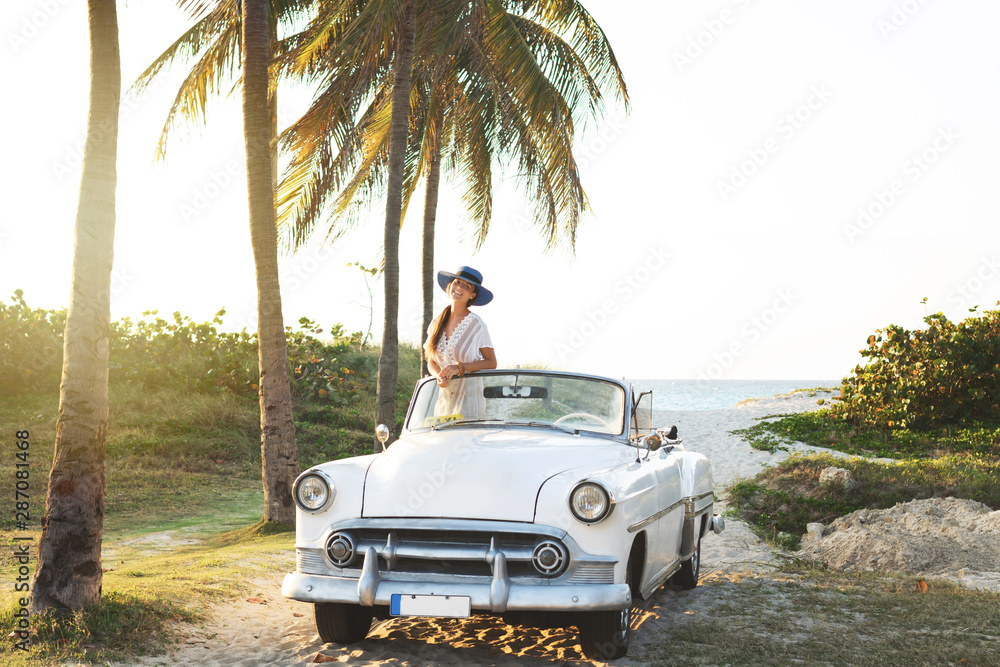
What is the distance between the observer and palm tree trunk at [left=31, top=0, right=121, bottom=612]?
530 cm

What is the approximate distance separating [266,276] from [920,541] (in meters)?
7.81

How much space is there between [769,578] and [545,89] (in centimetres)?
825

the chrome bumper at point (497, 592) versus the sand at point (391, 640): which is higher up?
the chrome bumper at point (497, 592)

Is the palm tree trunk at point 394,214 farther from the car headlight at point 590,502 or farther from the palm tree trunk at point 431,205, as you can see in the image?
the car headlight at point 590,502

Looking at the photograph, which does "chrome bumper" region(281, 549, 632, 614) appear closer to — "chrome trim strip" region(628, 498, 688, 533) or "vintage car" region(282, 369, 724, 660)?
"vintage car" region(282, 369, 724, 660)

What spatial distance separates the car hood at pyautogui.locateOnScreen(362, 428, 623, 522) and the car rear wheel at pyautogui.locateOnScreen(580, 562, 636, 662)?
714mm

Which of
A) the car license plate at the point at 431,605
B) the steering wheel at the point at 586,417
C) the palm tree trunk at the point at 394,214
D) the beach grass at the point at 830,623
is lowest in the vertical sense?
the beach grass at the point at 830,623

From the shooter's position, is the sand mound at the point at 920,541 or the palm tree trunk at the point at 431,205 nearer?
the sand mound at the point at 920,541

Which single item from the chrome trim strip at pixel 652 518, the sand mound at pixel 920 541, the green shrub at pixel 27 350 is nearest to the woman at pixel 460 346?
the chrome trim strip at pixel 652 518

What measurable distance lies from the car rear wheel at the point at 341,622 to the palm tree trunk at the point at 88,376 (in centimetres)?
161

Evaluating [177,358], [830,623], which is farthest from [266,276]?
[177,358]

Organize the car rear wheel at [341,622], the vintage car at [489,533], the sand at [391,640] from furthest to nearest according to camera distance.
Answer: the car rear wheel at [341,622]
the sand at [391,640]
the vintage car at [489,533]

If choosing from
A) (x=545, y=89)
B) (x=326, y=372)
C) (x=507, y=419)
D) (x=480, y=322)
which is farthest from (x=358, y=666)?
(x=326, y=372)

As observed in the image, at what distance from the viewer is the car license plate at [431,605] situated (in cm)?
415
